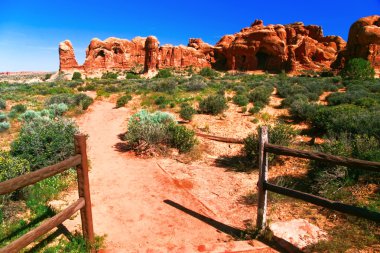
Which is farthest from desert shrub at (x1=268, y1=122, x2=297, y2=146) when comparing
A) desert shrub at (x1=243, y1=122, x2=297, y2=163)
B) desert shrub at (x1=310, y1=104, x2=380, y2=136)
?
desert shrub at (x1=310, y1=104, x2=380, y2=136)

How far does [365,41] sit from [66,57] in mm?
57710

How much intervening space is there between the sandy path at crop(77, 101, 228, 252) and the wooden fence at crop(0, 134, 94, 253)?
808mm

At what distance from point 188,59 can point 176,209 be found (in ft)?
194

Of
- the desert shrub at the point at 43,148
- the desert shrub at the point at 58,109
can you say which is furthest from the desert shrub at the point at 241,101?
the desert shrub at the point at 43,148

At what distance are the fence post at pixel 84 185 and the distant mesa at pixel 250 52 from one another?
147ft

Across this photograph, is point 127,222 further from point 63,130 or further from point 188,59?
point 188,59

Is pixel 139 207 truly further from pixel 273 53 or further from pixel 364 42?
pixel 273 53

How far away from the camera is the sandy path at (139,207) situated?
4332 millimetres

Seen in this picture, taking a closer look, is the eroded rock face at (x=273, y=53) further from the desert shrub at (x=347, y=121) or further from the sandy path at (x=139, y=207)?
the sandy path at (x=139, y=207)

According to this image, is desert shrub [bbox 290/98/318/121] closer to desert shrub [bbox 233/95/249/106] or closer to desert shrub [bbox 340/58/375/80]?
desert shrub [bbox 233/95/249/106]

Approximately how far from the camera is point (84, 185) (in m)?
3.62

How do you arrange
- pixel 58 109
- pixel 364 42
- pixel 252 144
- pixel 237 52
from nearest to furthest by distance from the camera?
pixel 252 144 < pixel 58 109 < pixel 364 42 < pixel 237 52

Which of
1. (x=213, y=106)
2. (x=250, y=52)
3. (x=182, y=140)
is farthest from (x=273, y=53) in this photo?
(x=182, y=140)

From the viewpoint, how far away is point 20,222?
175 inches
